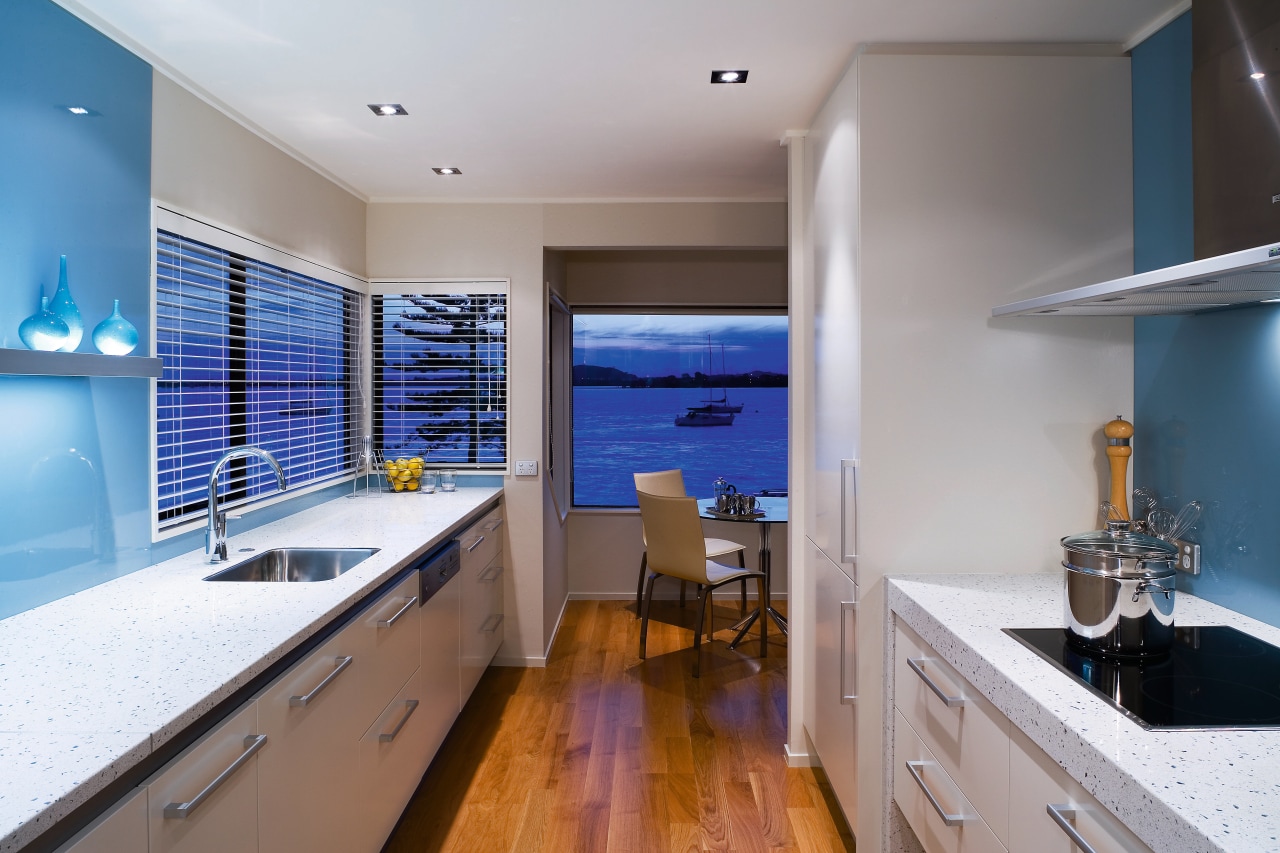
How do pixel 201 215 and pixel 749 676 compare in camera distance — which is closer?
pixel 201 215

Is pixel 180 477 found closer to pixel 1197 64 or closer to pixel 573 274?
pixel 1197 64

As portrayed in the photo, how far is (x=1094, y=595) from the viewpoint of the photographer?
1.56 m

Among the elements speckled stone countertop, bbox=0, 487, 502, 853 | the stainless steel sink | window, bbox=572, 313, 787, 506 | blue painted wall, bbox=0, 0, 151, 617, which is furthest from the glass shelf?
window, bbox=572, 313, 787, 506

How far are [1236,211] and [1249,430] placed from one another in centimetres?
59

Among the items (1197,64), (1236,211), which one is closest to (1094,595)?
(1236,211)

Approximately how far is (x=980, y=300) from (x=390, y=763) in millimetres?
2255

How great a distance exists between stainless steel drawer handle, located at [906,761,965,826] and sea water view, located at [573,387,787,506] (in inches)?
147

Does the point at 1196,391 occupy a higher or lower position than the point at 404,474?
higher

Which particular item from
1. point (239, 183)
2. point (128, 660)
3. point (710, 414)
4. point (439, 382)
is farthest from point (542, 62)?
point (710, 414)

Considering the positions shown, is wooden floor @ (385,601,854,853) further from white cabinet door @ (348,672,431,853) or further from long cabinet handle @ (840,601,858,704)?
long cabinet handle @ (840,601,858,704)

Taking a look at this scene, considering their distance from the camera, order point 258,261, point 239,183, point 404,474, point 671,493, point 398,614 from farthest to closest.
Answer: point 671,493 → point 404,474 → point 258,261 → point 239,183 → point 398,614

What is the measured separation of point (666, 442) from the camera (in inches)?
239

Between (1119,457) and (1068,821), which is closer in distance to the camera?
(1068,821)

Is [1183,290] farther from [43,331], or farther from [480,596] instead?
[480,596]
